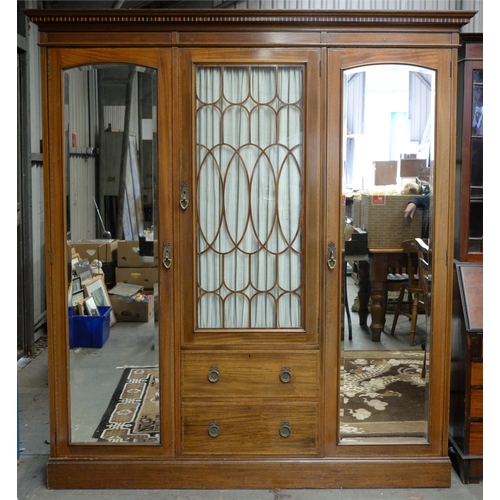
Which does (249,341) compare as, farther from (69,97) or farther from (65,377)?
(69,97)

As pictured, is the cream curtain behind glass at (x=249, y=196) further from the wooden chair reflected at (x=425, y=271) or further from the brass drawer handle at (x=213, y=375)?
the wooden chair reflected at (x=425, y=271)

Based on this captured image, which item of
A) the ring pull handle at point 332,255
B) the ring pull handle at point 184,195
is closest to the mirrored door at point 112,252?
the ring pull handle at point 184,195

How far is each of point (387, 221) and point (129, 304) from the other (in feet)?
4.01

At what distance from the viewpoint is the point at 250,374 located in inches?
110

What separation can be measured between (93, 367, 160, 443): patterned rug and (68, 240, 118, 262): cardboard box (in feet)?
1.70

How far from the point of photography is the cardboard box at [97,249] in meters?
2.72

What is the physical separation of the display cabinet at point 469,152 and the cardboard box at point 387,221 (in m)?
0.36

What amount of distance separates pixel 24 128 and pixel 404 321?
139 inches

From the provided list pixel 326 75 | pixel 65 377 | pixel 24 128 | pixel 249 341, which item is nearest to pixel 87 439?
pixel 65 377

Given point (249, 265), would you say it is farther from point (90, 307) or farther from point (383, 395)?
point (383, 395)

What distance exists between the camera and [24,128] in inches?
194

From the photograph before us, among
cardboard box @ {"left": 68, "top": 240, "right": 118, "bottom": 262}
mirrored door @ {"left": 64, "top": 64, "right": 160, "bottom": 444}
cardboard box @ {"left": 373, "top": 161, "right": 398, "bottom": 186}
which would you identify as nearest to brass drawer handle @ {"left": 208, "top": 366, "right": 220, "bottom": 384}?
mirrored door @ {"left": 64, "top": 64, "right": 160, "bottom": 444}

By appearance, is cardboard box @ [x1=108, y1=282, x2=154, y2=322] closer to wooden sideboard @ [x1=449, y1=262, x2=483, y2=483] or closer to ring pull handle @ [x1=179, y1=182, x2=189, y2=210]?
ring pull handle @ [x1=179, y1=182, x2=189, y2=210]

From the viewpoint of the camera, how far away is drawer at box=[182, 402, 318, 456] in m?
2.81
